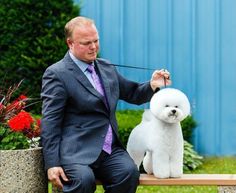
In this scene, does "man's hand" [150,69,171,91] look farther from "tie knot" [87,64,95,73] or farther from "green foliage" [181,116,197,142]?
"green foliage" [181,116,197,142]

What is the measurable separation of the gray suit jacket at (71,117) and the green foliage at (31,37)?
2591 mm

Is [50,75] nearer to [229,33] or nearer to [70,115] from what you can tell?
[70,115]

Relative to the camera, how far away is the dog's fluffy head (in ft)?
14.8

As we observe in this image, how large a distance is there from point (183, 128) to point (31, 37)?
1.65m

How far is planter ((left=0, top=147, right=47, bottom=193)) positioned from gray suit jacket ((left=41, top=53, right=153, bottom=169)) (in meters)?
0.11

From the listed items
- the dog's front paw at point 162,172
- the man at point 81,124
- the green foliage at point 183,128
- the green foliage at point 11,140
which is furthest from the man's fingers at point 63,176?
the green foliage at point 183,128

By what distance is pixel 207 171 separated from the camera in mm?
7023

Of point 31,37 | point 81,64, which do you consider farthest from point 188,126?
point 81,64

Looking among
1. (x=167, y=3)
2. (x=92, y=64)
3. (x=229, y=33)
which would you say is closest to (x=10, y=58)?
(x=167, y=3)

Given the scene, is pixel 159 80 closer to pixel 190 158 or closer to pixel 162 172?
pixel 162 172

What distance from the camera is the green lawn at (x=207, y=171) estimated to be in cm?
636

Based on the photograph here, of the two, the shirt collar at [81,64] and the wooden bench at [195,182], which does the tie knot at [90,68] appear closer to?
the shirt collar at [81,64]

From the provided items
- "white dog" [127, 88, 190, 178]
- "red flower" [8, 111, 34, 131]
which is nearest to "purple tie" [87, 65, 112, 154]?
"white dog" [127, 88, 190, 178]

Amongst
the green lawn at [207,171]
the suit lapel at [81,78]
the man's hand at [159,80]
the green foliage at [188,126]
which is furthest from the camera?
the green foliage at [188,126]
